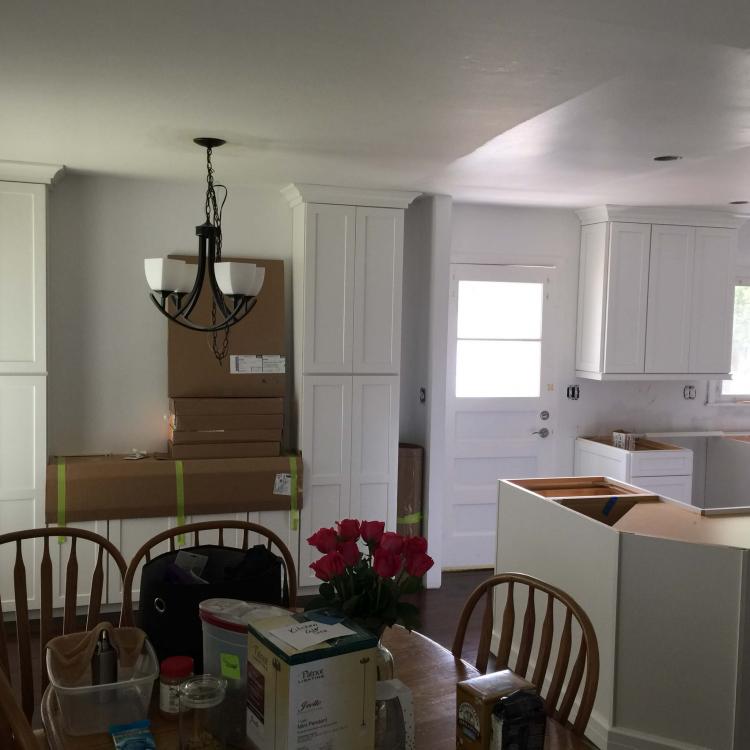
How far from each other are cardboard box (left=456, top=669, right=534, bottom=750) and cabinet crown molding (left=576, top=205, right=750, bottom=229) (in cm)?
410

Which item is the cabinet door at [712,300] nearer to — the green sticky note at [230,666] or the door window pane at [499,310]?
the door window pane at [499,310]

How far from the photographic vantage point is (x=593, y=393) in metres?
5.45

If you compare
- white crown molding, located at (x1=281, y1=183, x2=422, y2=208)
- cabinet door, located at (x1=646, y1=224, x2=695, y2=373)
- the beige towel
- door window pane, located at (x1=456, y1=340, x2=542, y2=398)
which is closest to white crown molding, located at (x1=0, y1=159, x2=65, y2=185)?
white crown molding, located at (x1=281, y1=183, x2=422, y2=208)

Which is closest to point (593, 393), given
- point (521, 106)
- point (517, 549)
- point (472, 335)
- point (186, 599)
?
point (472, 335)

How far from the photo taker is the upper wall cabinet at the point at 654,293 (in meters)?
5.09

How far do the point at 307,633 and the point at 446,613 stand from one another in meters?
3.15

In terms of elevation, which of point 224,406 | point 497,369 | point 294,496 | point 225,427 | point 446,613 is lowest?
point 446,613

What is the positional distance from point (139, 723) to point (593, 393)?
4.39 m

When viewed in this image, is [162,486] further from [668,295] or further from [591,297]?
[668,295]

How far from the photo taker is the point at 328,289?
442 centimetres

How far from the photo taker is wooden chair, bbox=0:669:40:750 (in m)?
1.40

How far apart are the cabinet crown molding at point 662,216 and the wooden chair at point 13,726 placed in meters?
4.44

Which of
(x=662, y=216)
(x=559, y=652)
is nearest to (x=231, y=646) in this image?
(x=559, y=652)

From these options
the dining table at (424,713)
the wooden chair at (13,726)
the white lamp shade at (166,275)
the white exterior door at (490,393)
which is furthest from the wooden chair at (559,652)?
the white exterior door at (490,393)
